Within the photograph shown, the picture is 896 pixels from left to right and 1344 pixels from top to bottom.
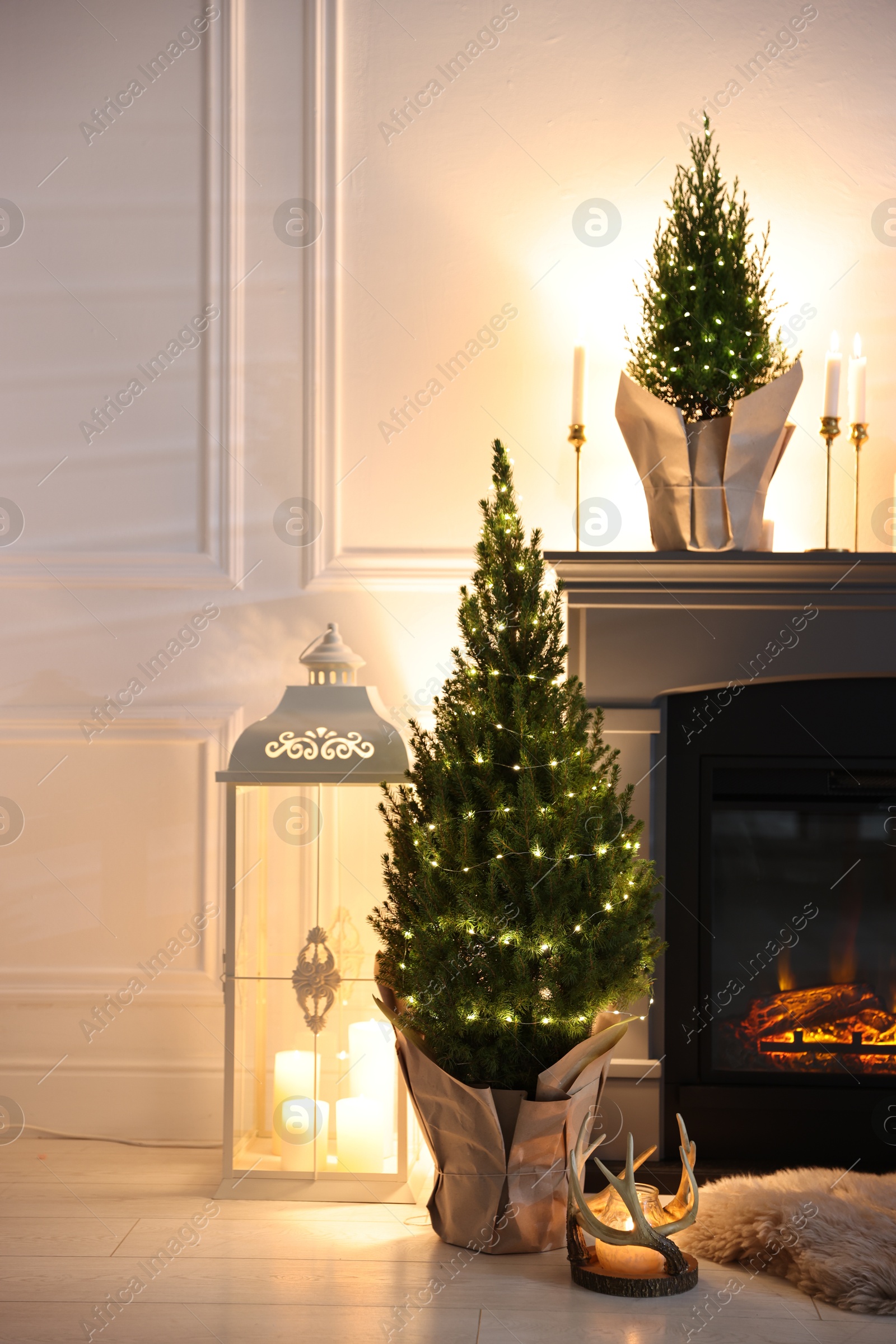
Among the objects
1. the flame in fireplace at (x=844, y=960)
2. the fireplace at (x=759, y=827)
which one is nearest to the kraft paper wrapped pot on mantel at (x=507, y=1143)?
the fireplace at (x=759, y=827)

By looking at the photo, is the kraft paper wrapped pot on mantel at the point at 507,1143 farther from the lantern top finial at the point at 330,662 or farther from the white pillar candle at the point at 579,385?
the white pillar candle at the point at 579,385

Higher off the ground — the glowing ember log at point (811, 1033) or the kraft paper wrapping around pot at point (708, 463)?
the kraft paper wrapping around pot at point (708, 463)

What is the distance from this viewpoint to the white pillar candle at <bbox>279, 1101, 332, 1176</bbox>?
7.77 feet

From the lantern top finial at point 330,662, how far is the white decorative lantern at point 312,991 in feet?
0.12

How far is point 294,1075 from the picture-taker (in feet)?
7.79

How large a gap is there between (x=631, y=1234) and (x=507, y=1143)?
256 millimetres

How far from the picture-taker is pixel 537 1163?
2.10 meters

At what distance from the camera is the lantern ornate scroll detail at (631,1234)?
1.96 m

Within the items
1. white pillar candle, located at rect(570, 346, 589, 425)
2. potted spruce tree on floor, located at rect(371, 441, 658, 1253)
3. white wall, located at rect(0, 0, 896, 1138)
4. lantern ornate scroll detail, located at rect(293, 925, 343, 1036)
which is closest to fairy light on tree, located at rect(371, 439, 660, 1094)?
potted spruce tree on floor, located at rect(371, 441, 658, 1253)

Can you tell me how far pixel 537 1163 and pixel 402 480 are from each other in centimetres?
160

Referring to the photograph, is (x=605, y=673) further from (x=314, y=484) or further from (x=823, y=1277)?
(x=823, y=1277)

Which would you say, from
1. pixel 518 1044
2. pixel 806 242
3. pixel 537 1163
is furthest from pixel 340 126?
pixel 537 1163

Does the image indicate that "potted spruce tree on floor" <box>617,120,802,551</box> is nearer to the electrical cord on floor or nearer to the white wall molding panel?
the white wall molding panel

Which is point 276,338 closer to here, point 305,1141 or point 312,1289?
point 305,1141
